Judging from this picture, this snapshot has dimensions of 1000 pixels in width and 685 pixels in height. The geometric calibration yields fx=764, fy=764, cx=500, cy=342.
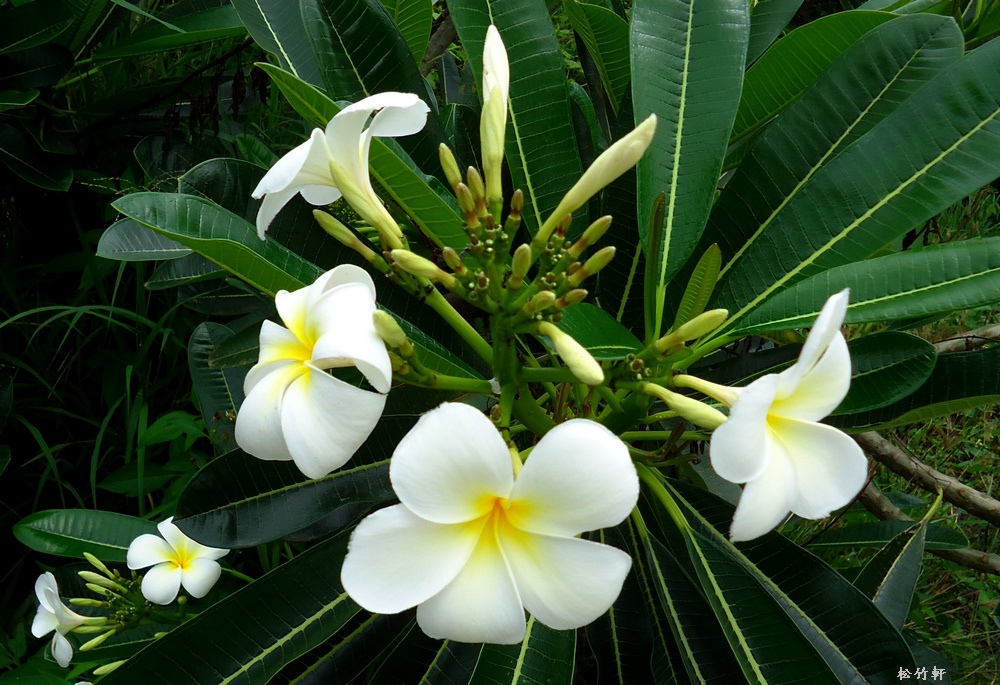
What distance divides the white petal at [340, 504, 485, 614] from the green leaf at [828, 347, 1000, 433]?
813 millimetres

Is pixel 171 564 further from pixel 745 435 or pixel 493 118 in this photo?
pixel 745 435

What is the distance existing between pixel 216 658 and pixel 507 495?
609 mm

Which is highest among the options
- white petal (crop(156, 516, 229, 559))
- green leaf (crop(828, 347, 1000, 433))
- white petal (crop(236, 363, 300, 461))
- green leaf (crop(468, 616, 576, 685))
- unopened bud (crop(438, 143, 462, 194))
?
unopened bud (crop(438, 143, 462, 194))

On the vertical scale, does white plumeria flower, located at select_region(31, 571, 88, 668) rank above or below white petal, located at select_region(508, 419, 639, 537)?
below

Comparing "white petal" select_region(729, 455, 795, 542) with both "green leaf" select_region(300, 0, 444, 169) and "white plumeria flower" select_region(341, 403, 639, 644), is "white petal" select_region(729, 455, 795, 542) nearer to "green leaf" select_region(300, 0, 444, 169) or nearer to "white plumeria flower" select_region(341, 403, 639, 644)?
"white plumeria flower" select_region(341, 403, 639, 644)

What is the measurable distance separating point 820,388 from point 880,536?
53.9 inches

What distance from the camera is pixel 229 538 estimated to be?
43.3 inches

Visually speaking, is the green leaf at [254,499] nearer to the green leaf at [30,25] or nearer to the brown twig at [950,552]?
the brown twig at [950,552]

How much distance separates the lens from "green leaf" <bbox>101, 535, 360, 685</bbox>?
1.02 meters

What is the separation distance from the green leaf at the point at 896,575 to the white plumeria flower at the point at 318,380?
1.10 m

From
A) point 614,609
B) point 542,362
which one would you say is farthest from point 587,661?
point 542,362

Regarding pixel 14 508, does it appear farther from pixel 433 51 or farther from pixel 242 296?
pixel 433 51

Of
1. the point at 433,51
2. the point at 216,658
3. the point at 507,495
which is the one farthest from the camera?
the point at 433,51

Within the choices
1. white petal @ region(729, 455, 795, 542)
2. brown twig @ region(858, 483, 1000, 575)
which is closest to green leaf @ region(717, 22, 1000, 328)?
white petal @ region(729, 455, 795, 542)
